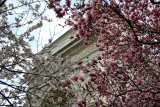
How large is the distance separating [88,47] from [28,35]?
4.74 meters

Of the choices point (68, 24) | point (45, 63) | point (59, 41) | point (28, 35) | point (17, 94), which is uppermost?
point (59, 41)

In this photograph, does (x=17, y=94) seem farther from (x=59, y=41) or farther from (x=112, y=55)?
(x=59, y=41)

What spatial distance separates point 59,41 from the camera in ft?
35.6

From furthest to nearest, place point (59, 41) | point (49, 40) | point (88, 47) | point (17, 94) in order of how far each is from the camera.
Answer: point (59, 41), point (88, 47), point (49, 40), point (17, 94)

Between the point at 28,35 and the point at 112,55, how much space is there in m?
2.84

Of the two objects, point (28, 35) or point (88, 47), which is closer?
point (28, 35)

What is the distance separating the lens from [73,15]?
353 centimetres

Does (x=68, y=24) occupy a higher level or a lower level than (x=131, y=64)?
higher

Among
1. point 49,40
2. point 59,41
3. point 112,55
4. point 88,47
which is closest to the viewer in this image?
point 49,40

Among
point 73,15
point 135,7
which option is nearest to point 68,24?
point 73,15

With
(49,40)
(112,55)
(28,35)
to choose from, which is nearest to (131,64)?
(112,55)

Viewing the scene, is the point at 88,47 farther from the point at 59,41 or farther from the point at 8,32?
the point at 8,32

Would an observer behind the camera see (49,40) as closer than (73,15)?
No

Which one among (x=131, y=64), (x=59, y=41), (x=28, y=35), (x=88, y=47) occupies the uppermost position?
(x=59, y=41)
